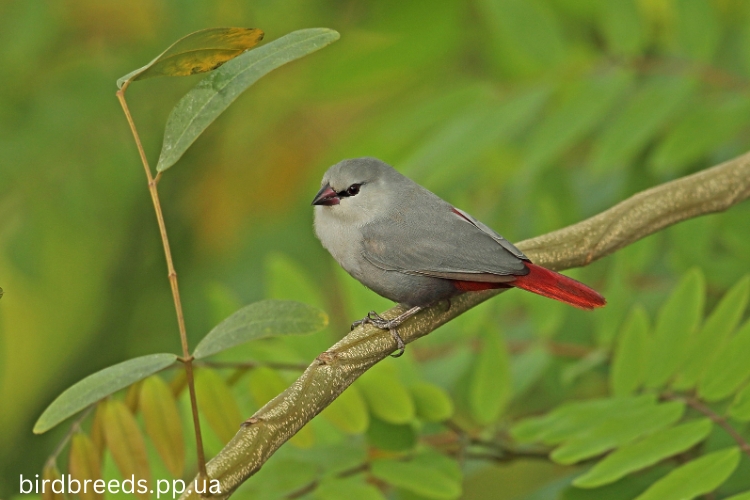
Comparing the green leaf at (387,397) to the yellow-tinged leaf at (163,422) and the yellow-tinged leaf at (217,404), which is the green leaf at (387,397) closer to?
the yellow-tinged leaf at (217,404)

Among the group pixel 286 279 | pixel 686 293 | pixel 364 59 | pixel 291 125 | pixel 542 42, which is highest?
pixel 291 125

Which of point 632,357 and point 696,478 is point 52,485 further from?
point 632,357

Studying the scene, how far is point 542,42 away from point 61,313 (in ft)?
8.18

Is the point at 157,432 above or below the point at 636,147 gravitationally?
below

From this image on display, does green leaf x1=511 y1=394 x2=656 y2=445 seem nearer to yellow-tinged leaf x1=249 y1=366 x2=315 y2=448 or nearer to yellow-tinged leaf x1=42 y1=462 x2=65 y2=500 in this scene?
yellow-tinged leaf x1=249 y1=366 x2=315 y2=448

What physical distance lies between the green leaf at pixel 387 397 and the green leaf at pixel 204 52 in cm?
98

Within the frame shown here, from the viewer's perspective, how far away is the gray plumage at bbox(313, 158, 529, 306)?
2021 mm

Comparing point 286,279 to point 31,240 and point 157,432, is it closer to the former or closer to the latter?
point 157,432

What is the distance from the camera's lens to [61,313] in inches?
149

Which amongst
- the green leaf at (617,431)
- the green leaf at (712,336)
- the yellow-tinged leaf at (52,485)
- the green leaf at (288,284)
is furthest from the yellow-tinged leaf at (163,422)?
the green leaf at (712,336)

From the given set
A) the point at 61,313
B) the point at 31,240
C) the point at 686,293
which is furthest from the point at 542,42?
the point at 61,313

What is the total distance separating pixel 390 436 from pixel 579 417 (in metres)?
0.47

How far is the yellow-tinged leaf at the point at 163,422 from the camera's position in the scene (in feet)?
5.74

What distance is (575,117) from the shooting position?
105 inches
